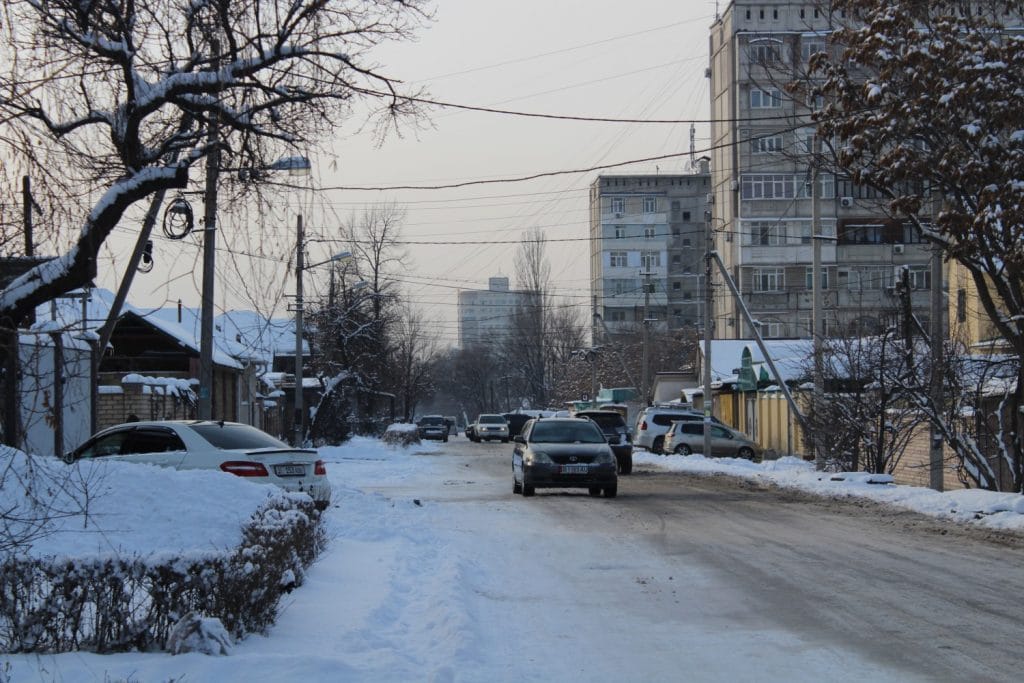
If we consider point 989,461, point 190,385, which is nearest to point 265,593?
point 989,461

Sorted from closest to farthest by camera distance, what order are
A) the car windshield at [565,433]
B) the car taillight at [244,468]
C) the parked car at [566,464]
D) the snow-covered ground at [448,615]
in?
1. the snow-covered ground at [448,615]
2. the car taillight at [244,468]
3. the parked car at [566,464]
4. the car windshield at [565,433]

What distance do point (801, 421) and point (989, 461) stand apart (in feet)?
23.1

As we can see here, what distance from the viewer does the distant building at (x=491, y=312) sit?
353 feet

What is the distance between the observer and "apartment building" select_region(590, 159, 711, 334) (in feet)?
289

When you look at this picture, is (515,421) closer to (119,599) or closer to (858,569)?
(858,569)

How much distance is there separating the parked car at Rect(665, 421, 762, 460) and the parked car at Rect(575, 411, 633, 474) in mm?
10424

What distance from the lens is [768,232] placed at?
7069cm

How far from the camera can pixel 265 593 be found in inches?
296

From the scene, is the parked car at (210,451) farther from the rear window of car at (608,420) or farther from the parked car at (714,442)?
the parked car at (714,442)

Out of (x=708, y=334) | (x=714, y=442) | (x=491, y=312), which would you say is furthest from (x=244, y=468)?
(x=491, y=312)

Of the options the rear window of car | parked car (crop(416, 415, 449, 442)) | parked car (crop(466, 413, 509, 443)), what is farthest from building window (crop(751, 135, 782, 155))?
parked car (crop(416, 415, 449, 442))

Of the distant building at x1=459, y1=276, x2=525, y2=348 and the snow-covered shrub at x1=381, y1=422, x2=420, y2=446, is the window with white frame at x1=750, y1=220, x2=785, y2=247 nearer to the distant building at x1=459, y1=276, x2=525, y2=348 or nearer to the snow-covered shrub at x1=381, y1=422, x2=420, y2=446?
the distant building at x1=459, y1=276, x2=525, y2=348

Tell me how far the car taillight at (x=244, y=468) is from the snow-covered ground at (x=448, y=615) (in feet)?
3.90

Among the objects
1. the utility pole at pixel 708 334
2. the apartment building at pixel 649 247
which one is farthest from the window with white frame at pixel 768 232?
the utility pole at pixel 708 334
